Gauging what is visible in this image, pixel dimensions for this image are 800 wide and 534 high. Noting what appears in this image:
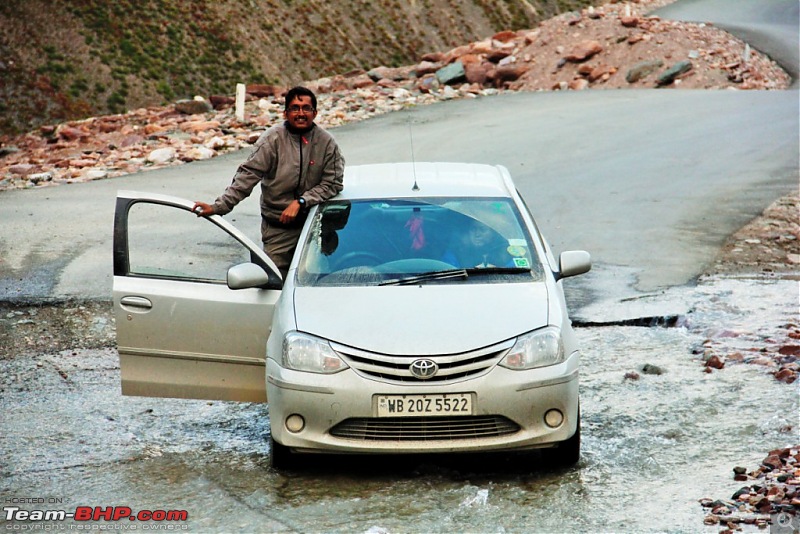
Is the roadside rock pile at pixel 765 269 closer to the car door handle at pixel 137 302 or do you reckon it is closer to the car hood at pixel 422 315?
the car hood at pixel 422 315

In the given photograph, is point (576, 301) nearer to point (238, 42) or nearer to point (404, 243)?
point (404, 243)

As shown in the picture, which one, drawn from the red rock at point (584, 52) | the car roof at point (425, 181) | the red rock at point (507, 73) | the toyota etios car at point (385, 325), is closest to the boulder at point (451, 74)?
the red rock at point (507, 73)

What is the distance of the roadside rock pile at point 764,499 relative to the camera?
5.05 m

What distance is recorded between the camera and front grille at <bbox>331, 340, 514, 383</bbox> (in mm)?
5492

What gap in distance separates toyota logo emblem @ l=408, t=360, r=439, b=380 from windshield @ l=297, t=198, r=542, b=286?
80 cm

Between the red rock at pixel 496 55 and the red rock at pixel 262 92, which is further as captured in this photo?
the red rock at pixel 496 55

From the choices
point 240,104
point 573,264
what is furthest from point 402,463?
point 240,104

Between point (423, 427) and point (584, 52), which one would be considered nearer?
point (423, 427)

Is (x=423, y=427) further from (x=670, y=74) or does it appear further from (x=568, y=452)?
(x=670, y=74)

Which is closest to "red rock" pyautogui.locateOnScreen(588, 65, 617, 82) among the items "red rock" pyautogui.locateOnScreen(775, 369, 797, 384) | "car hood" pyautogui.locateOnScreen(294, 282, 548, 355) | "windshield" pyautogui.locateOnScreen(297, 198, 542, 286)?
"red rock" pyautogui.locateOnScreen(775, 369, 797, 384)

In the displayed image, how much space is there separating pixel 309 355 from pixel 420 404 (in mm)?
616

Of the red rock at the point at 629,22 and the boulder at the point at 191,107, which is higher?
the red rock at the point at 629,22

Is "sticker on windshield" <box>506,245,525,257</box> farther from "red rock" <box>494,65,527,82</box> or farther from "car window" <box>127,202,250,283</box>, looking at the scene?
"red rock" <box>494,65,527,82</box>

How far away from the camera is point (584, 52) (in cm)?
3056
